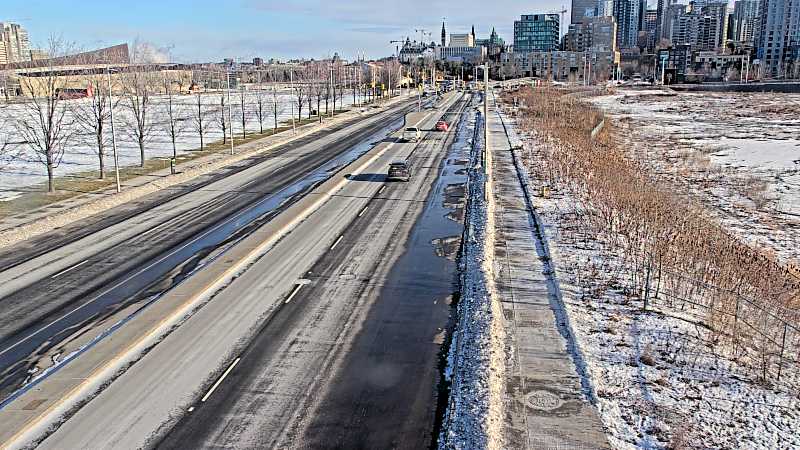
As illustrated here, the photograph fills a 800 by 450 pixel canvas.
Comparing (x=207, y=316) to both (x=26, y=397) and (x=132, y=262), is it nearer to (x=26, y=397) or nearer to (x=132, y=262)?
(x=26, y=397)

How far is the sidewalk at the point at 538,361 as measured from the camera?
1275 centimetres

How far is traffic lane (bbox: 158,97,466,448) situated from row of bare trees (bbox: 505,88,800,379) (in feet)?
27.6

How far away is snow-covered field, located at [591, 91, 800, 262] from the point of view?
103 ft

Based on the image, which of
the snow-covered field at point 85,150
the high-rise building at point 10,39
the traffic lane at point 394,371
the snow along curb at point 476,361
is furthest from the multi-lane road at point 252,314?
the high-rise building at point 10,39

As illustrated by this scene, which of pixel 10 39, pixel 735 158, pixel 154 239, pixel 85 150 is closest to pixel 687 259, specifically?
pixel 154 239

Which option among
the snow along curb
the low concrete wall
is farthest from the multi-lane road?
the low concrete wall

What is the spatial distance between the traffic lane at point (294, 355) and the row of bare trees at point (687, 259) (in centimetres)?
841

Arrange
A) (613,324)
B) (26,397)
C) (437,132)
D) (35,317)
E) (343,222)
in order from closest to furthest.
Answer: (26,397)
(613,324)
(35,317)
(343,222)
(437,132)

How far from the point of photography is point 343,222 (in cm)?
3036

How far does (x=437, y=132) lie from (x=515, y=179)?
31384 mm

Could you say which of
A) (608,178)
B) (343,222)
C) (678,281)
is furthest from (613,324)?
(608,178)

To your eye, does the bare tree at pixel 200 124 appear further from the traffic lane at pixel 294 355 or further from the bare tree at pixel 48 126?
the traffic lane at pixel 294 355

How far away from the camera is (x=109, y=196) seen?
35688 mm

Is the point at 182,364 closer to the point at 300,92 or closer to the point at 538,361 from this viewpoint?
the point at 538,361
